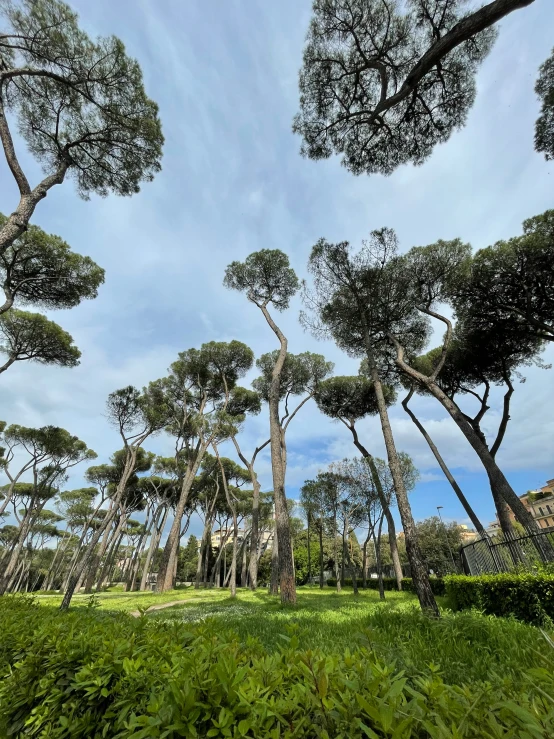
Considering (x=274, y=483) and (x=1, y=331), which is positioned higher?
(x=1, y=331)

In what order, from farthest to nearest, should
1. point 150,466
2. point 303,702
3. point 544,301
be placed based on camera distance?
1. point 150,466
2. point 544,301
3. point 303,702

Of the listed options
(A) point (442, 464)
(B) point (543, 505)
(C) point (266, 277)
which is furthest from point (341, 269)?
(B) point (543, 505)

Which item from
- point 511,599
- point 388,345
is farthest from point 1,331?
point 511,599

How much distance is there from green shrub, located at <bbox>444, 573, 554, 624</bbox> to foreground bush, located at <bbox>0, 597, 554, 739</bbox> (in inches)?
228

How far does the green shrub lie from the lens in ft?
18.4

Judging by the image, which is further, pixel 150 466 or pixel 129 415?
pixel 150 466

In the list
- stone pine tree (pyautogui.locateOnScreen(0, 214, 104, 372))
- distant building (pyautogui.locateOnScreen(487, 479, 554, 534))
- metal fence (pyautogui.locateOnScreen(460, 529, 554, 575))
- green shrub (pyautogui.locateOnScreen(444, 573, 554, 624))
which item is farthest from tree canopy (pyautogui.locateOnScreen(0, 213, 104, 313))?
distant building (pyautogui.locateOnScreen(487, 479, 554, 534))

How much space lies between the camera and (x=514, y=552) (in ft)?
27.1

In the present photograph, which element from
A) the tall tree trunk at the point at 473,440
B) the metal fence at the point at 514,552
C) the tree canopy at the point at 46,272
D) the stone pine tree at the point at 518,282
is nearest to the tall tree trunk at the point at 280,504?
the tall tree trunk at the point at 473,440

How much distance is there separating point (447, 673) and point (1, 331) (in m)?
18.9

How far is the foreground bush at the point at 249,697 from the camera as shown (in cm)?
100

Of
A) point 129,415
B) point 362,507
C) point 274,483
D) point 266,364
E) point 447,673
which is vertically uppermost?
point 266,364

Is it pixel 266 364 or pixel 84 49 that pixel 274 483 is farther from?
pixel 84 49

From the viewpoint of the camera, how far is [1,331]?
14.5 meters
